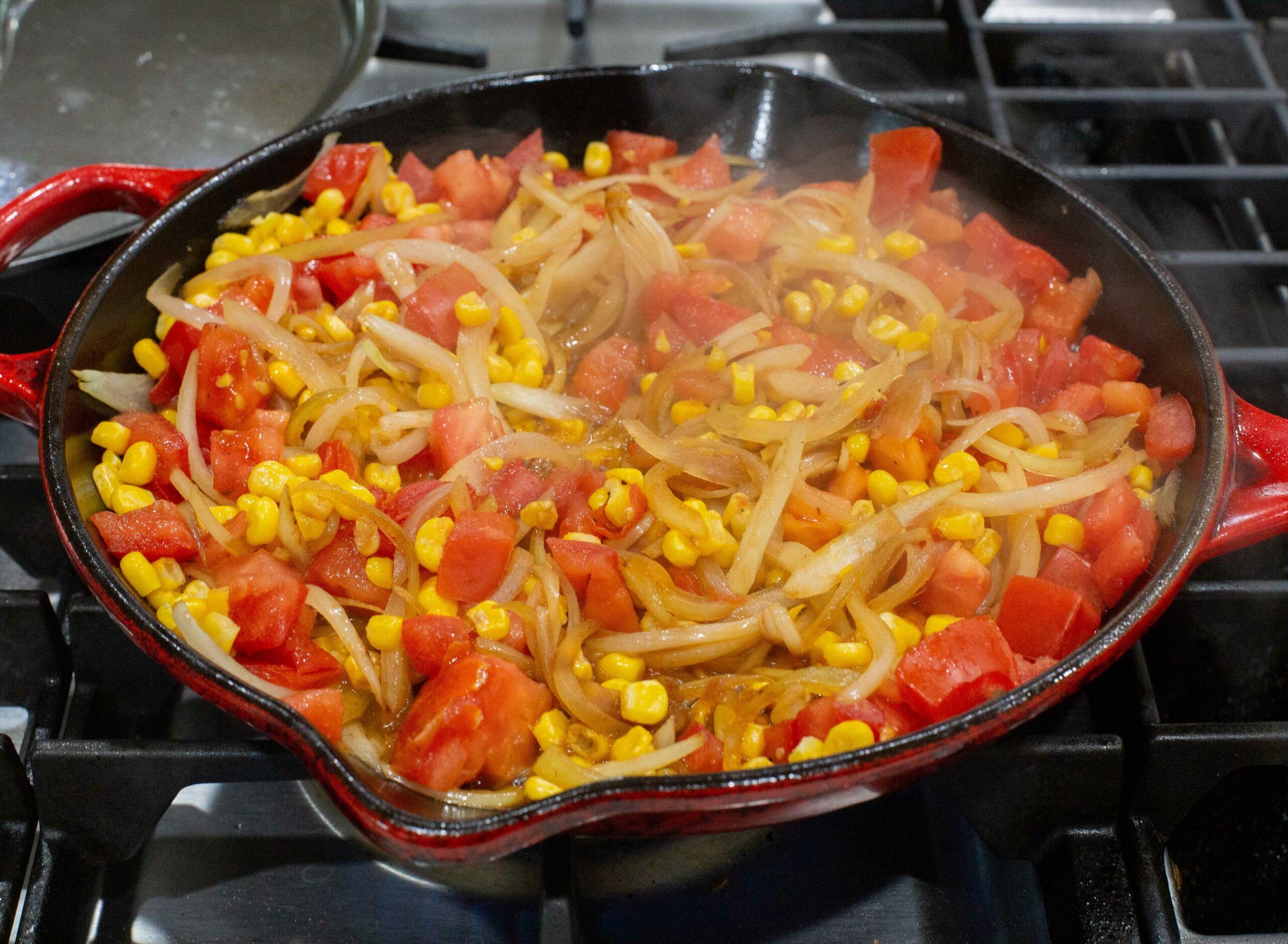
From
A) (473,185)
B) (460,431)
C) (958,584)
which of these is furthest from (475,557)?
(473,185)

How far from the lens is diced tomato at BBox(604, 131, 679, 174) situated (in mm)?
2906

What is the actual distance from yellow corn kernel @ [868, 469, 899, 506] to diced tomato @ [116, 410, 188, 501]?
Result: 60.2 inches

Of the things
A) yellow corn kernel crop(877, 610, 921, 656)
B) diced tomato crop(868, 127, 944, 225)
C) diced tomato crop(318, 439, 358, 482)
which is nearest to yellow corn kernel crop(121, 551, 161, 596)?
diced tomato crop(318, 439, 358, 482)

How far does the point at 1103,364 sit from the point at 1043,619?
80cm

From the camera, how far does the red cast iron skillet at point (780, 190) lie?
1.60 metres

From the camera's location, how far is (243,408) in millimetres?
2320

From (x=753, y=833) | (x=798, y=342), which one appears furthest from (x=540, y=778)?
(x=798, y=342)

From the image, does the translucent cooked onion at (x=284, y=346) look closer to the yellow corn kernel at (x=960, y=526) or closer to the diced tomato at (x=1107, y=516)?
the yellow corn kernel at (x=960, y=526)

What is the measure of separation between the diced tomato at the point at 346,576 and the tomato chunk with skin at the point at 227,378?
445 mm

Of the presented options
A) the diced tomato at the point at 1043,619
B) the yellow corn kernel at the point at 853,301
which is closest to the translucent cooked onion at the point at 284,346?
the yellow corn kernel at the point at 853,301

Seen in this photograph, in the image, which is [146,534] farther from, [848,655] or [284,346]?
[848,655]

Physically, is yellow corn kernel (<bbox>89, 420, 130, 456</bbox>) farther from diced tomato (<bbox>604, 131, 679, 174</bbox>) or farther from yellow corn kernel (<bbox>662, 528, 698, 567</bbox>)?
diced tomato (<bbox>604, 131, 679, 174</bbox>)

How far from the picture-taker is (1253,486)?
2074 millimetres

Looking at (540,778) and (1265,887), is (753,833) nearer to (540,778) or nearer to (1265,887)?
(540,778)
